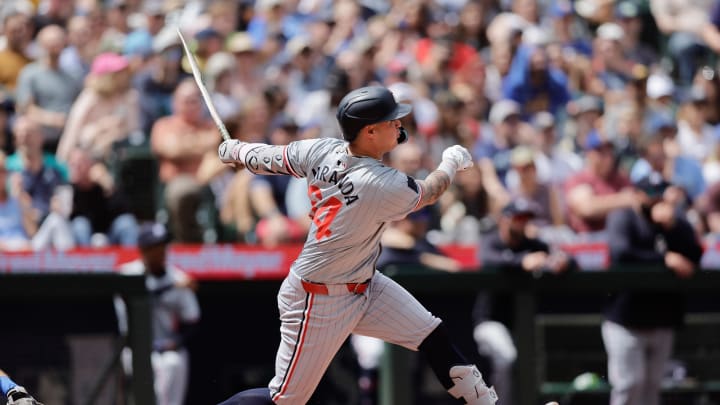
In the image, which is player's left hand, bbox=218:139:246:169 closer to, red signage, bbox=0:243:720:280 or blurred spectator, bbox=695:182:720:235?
red signage, bbox=0:243:720:280

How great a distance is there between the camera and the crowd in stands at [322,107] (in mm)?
9797

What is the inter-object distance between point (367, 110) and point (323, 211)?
0.53 metres

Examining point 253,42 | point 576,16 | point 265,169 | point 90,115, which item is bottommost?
point 265,169

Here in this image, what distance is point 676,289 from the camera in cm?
885

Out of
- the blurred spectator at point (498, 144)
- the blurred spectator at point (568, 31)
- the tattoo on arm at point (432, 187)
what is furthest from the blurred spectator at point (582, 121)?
the tattoo on arm at point (432, 187)

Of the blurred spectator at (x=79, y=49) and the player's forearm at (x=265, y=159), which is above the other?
the blurred spectator at (x=79, y=49)

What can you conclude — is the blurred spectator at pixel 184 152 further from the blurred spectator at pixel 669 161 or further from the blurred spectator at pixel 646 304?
the blurred spectator at pixel 669 161

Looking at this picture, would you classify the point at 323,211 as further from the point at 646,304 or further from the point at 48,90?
the point at 48,90

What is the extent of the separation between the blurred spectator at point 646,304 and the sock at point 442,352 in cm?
300

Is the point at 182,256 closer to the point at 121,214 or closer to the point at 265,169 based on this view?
the point at 121,214

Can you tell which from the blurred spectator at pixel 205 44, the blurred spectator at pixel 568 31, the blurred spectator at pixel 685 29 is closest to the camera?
the blurred spectator at pixel 205 44

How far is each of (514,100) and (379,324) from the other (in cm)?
633

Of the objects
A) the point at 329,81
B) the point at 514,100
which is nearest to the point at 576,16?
the point at 514,100

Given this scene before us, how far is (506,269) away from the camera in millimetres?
8680
